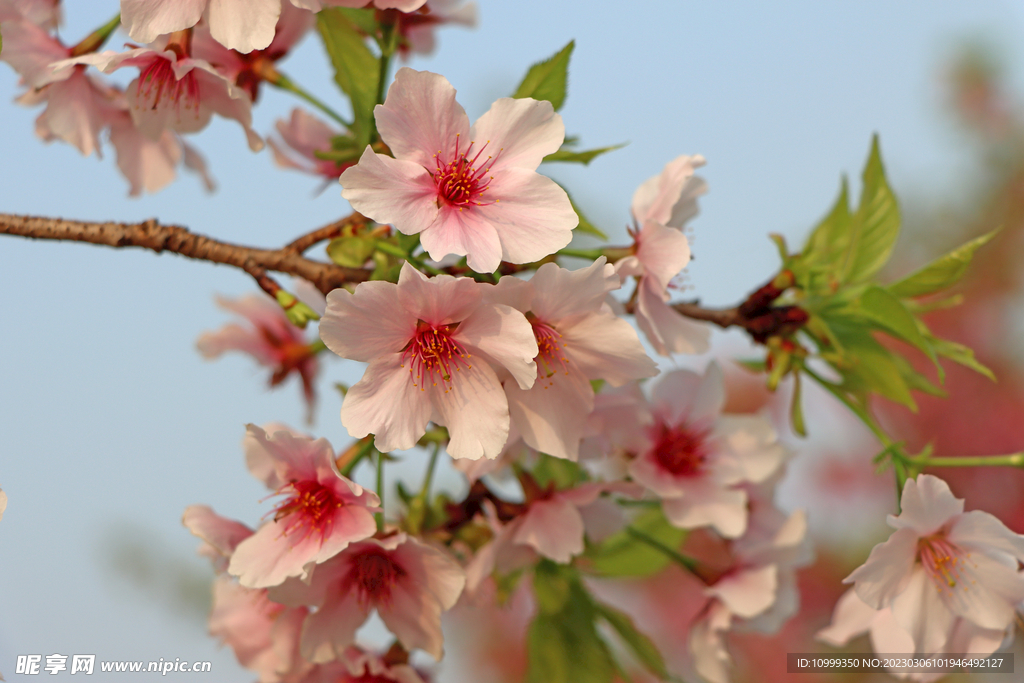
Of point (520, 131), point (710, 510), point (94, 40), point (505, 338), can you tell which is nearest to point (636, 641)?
point (710, 510)

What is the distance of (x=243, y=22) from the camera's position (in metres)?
0.67

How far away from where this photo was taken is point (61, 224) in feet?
2.50

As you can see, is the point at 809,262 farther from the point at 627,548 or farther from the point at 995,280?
the point at 995,280

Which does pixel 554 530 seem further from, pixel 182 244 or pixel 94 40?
pixel 94 40

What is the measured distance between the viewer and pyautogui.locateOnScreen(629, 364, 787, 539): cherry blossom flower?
2.91ft

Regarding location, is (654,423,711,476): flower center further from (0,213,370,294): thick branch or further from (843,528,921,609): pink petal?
(0,213,370,294): thick branch

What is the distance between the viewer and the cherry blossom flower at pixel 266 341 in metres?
1.15

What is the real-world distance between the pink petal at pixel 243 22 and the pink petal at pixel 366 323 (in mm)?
265

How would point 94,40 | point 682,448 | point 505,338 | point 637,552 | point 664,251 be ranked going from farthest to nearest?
point 637,552
point 682,448
point 94,40
point 664,251
point 505,338

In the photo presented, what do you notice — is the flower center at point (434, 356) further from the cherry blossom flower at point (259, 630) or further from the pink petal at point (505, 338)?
the cherry blossom flower at point (259, 630)

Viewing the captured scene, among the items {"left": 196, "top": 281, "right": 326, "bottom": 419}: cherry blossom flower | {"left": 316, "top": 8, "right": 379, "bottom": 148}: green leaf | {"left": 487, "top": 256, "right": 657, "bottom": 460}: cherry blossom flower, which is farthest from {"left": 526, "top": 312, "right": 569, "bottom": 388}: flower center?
{"left": 196, "top": 281, "right": 326, "bottom": 419}: cherry blossom flower

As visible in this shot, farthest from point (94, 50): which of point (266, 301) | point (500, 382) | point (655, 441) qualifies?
point (655, 441)

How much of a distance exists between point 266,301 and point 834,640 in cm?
97

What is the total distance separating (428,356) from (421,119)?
209 mm
